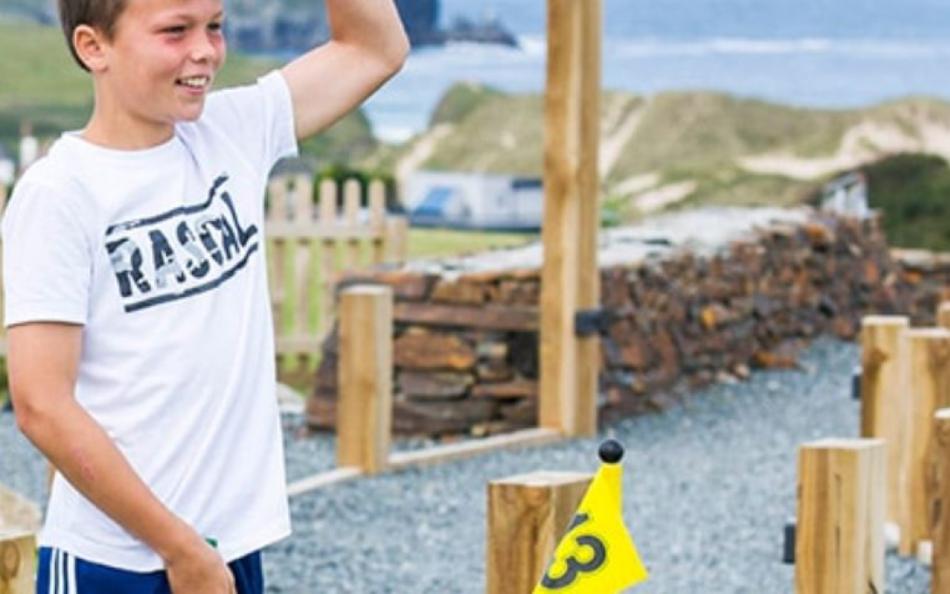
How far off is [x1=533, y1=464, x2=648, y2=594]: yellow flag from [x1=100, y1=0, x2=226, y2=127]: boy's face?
62cm

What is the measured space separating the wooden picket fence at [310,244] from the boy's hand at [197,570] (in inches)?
379

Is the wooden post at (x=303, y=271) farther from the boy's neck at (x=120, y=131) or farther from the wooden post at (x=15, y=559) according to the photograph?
the boy's neck at (x=120, y=131)

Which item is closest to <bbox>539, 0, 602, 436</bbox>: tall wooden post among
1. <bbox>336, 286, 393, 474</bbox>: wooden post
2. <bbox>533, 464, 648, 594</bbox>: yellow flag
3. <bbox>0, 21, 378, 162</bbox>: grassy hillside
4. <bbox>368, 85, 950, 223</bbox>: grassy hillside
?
<bbox>336, 286, 393, 474</bbox>: wooden post

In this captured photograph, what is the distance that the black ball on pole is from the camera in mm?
2510

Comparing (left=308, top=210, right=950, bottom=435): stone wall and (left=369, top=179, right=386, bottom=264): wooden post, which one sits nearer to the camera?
(left=308, top=210, right=950, bottom=435): stone wall

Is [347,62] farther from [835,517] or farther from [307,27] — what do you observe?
[307,27]

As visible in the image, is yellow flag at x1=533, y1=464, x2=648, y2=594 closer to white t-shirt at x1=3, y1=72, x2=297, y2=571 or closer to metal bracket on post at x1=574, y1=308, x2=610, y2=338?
white t-shirt at x1=3, y1=72, x2=297, y2=571

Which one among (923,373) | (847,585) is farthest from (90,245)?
(923,373)

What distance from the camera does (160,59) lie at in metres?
2.44

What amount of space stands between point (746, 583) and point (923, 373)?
845 millimetres

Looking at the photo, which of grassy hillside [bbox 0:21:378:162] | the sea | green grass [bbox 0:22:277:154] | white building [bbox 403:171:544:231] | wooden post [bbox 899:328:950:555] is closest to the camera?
wooden post [bbox 899:328:950:555]

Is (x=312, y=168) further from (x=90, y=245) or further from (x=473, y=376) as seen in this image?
(x=90, y=245)

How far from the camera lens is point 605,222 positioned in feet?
47.4

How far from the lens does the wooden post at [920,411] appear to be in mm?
5363
